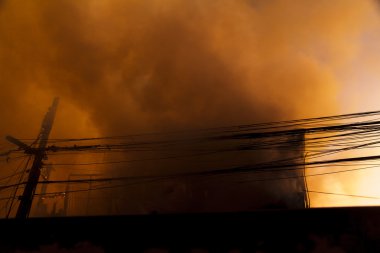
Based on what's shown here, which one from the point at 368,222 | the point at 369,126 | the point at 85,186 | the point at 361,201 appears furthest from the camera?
the point at 85,186

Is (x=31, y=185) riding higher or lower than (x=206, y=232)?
higher

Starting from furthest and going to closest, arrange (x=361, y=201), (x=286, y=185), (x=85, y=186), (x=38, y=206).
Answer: (x=85, y=186) → (x=38, y=206) → (x=361, y=201) → (x=286, y=185)

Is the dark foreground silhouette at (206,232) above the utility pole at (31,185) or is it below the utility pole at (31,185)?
below

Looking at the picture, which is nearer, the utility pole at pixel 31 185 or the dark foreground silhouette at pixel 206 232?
the dark foreground silhouette at pixel 206 232

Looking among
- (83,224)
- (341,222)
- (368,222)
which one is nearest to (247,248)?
(341,222)

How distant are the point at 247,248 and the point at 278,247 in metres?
0.52

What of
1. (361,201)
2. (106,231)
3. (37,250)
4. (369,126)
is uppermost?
(361,201)

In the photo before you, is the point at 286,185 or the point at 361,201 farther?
the point at 361,201

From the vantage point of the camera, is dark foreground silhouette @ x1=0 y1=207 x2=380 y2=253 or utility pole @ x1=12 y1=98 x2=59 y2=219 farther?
utility pole @ x1=12 y1=98 x2=59 y2=219

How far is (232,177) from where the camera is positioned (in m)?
22.3

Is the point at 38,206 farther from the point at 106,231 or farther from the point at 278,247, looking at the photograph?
the point at 278,247

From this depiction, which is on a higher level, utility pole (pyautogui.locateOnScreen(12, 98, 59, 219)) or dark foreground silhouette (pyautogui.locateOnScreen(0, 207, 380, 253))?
utility pole (pyautogui.locateOnScreen(12, 98, 59, 219))

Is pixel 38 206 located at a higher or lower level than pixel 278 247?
higher

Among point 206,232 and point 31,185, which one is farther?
point 31,185
